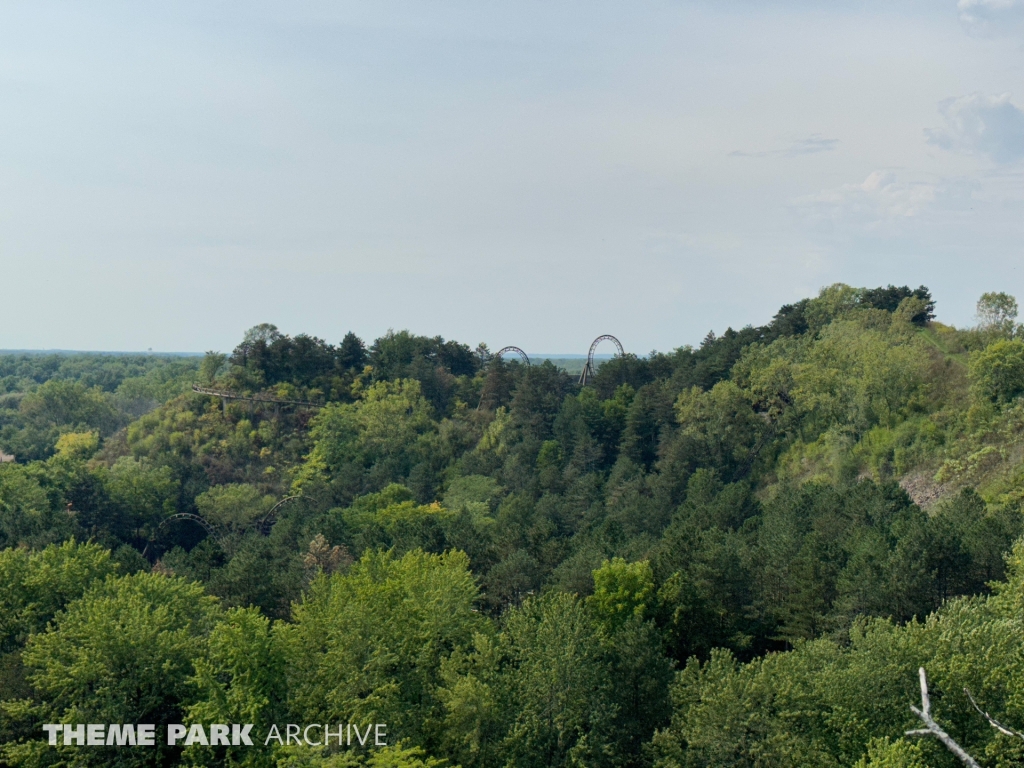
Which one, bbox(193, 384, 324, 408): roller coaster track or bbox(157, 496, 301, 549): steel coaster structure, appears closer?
bbox(157, 496, 301, 549): steel coaster structure

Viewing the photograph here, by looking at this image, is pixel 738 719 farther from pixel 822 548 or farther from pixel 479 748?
pixel 822 548

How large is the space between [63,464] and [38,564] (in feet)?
104

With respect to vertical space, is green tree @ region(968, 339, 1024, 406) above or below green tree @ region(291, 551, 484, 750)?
above

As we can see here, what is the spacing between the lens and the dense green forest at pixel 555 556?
980 inches

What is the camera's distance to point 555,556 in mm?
43094

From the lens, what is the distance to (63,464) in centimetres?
6738

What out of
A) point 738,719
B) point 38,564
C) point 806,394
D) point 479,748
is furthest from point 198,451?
point 738,719

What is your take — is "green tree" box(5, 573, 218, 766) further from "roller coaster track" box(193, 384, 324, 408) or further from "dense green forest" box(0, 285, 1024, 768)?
"roller coaster track" box(193, 384, 324, 408)

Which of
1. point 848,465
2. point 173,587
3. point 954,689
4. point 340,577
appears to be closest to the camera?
point 954,689

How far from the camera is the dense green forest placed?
2489 cm

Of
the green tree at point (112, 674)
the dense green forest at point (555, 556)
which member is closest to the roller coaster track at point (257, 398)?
the dense green forest at point (555, 556)

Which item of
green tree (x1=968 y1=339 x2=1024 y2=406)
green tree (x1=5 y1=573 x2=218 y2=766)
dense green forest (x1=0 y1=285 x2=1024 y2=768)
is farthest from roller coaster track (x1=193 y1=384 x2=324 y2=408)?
green tree (x1=5 y1=573 x2=218 y2=766)

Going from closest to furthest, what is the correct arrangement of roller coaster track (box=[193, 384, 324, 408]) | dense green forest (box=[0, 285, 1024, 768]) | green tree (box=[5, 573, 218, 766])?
dense green forest (box=[0, 285, 1024, 768]) < green tree (box=[5, 573, 218, 766]) < roller coaster track (box=[193, 384, 324, 408])

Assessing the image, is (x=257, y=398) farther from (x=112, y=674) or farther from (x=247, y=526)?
(x=112, y=674)
